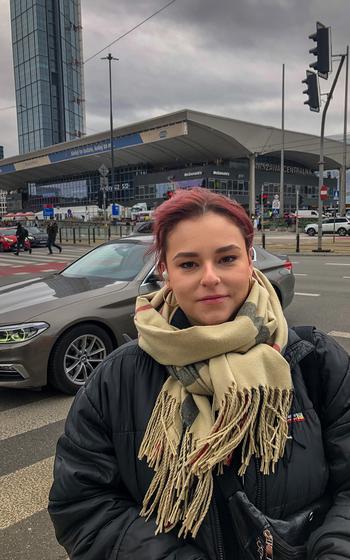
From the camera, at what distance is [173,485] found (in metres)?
1.33

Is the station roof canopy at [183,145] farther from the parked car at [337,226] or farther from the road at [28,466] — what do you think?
the road at [28,466]

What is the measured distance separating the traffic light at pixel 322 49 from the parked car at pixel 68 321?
30.3 feet

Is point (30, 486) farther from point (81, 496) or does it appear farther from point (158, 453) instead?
point (158, 453)

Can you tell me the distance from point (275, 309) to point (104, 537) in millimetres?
887

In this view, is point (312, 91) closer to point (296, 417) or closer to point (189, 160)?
point (296, 417)

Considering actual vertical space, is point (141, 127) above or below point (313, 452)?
above

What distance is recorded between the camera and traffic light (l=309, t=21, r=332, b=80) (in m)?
11.6

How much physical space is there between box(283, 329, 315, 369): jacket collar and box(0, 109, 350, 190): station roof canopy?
202ft

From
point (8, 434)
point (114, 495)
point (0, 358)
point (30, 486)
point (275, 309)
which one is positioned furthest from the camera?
point (0, 358)

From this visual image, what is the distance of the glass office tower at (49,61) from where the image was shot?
181 feet

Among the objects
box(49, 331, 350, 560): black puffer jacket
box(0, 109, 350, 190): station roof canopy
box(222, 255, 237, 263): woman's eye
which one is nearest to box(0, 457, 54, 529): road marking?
box(49, 331, 350, 560): black puffer jacket

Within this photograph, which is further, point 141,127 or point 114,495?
point 141,127

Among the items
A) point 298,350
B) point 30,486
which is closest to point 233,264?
point 298,350

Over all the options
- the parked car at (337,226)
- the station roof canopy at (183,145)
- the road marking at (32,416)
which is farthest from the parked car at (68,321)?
the station roof canopy at (183,145)
